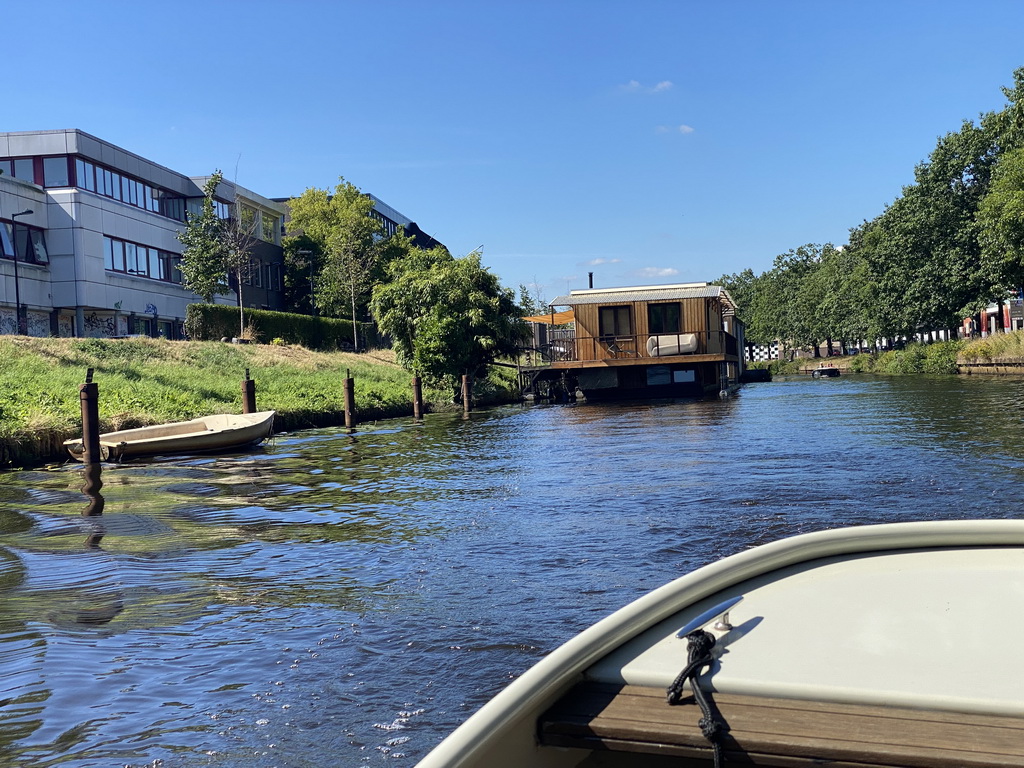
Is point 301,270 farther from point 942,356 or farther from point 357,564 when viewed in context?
point 357,564

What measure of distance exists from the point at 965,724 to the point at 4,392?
19750 millimetres

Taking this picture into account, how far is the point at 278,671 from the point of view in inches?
192

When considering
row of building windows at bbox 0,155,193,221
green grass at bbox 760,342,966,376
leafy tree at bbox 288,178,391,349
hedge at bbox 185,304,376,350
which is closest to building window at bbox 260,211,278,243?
leafy tree at bbox 288,178,391,349

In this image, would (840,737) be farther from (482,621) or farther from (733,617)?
(482,621)

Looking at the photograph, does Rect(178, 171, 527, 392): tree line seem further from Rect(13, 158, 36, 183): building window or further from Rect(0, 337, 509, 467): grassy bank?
Rect(13, 158, 36, 183): building window

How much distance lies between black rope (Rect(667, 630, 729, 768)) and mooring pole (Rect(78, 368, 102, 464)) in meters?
14.7

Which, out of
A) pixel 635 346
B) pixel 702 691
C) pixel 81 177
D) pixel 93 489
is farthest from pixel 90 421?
pixel 81 177

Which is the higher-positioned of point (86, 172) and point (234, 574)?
point (86, 172)

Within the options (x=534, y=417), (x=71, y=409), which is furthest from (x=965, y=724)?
(x=534, y=417)

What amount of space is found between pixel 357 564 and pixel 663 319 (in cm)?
2754

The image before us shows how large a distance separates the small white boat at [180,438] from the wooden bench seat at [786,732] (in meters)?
15.9

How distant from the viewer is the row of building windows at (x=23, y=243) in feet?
106

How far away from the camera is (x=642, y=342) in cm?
3338

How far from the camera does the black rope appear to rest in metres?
2.07
